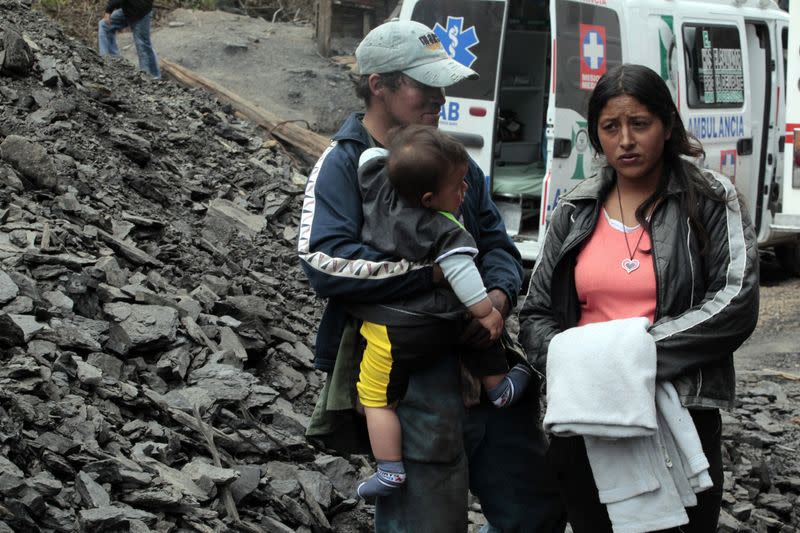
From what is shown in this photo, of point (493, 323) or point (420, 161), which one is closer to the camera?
point (420, 161)

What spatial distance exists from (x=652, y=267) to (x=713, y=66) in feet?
22.0

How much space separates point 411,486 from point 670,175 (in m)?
1.17

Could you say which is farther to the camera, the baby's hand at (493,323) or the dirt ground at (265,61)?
the dirt ground at (265,61)

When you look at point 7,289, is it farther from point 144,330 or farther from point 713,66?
point 713,66

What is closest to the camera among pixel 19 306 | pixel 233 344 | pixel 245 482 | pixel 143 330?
pixel 245 482

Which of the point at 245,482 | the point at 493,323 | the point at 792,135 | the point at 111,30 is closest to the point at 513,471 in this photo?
the point at 493,323

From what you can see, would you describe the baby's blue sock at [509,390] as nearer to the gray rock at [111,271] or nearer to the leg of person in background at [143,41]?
the gray rock at [111,271]

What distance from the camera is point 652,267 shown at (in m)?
2.92

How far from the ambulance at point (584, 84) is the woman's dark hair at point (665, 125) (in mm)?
4941

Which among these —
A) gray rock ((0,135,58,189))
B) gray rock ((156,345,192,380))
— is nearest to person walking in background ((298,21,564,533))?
gray rock ((156,345,192,380))

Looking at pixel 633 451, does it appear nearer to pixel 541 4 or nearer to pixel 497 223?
pixel 497 223

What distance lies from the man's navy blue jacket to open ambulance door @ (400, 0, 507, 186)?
519 centimetres

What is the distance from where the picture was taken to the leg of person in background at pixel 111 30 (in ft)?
41.5

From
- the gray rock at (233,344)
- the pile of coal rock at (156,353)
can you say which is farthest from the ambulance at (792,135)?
the gray rock at (233,344)
